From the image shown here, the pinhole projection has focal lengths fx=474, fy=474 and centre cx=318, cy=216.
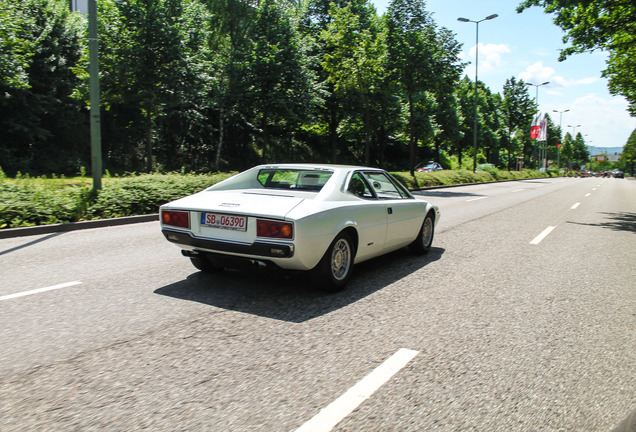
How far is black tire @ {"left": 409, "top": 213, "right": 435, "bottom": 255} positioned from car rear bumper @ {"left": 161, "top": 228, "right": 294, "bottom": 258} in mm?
3247

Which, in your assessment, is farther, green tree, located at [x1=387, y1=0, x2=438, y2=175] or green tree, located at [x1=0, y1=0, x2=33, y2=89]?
green tree, located at [x1=387, y1=0, x2=438, y2=175]

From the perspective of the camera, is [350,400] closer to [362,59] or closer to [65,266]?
[65,266]

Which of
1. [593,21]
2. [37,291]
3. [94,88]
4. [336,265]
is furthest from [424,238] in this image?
[593,21]

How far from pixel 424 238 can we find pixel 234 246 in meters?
3.66

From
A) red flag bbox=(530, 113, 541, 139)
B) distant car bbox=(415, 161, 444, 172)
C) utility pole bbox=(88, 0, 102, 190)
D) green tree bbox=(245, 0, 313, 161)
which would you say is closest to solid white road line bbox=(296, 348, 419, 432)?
utility pole bbox=(88, 0, 102, 190)

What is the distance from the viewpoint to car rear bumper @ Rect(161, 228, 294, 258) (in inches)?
172

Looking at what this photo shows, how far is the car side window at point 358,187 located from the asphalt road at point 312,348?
40.0 inches

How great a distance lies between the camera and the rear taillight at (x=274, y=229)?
436 centimetres

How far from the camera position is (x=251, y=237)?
178 inches

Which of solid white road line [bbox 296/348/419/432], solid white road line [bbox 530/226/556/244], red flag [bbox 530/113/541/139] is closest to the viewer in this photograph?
solid white road line [bbox 296/348/419/432]

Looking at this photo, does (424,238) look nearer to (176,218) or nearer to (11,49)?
(176,218)

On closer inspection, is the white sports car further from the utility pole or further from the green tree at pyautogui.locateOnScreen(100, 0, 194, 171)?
the green tree at pyautogui.locateOnScreen(100, 0, 194, 171)

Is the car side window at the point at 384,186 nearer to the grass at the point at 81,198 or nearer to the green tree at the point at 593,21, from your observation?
the grass at the point at 81,198

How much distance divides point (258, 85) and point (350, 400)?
86.8 feet
